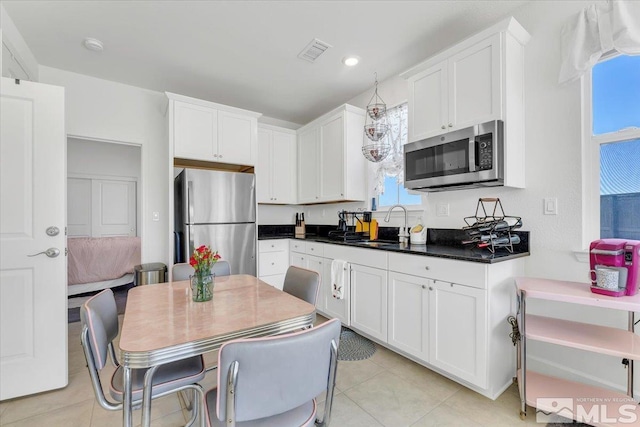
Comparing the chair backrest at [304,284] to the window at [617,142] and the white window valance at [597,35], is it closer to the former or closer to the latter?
the window at [617,142]

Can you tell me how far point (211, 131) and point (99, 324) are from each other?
2.59 m

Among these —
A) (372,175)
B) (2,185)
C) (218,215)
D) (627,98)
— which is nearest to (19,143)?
(2,185)

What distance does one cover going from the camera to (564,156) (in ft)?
6.61

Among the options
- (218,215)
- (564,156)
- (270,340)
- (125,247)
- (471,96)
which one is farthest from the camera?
(125,247)

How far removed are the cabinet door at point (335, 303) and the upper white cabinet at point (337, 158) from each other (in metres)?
0.94

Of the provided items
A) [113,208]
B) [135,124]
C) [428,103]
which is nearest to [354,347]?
[428,103]

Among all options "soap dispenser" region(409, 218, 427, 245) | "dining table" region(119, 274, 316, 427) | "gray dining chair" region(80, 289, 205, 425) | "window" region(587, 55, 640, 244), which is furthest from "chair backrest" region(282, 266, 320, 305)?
"window" region(587, 55, 640, 244)

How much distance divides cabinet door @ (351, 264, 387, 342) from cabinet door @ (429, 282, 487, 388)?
0.47 m

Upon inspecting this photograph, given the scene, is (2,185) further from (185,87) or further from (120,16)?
(185,87)

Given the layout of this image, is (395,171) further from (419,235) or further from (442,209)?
(419,235)

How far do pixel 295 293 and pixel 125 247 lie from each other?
4.29 metres

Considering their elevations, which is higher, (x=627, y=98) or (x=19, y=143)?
(x=627, y=98)

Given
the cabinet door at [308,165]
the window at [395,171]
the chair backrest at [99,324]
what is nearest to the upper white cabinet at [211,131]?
the cabinet door at [308,165]

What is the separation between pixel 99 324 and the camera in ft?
4.08
